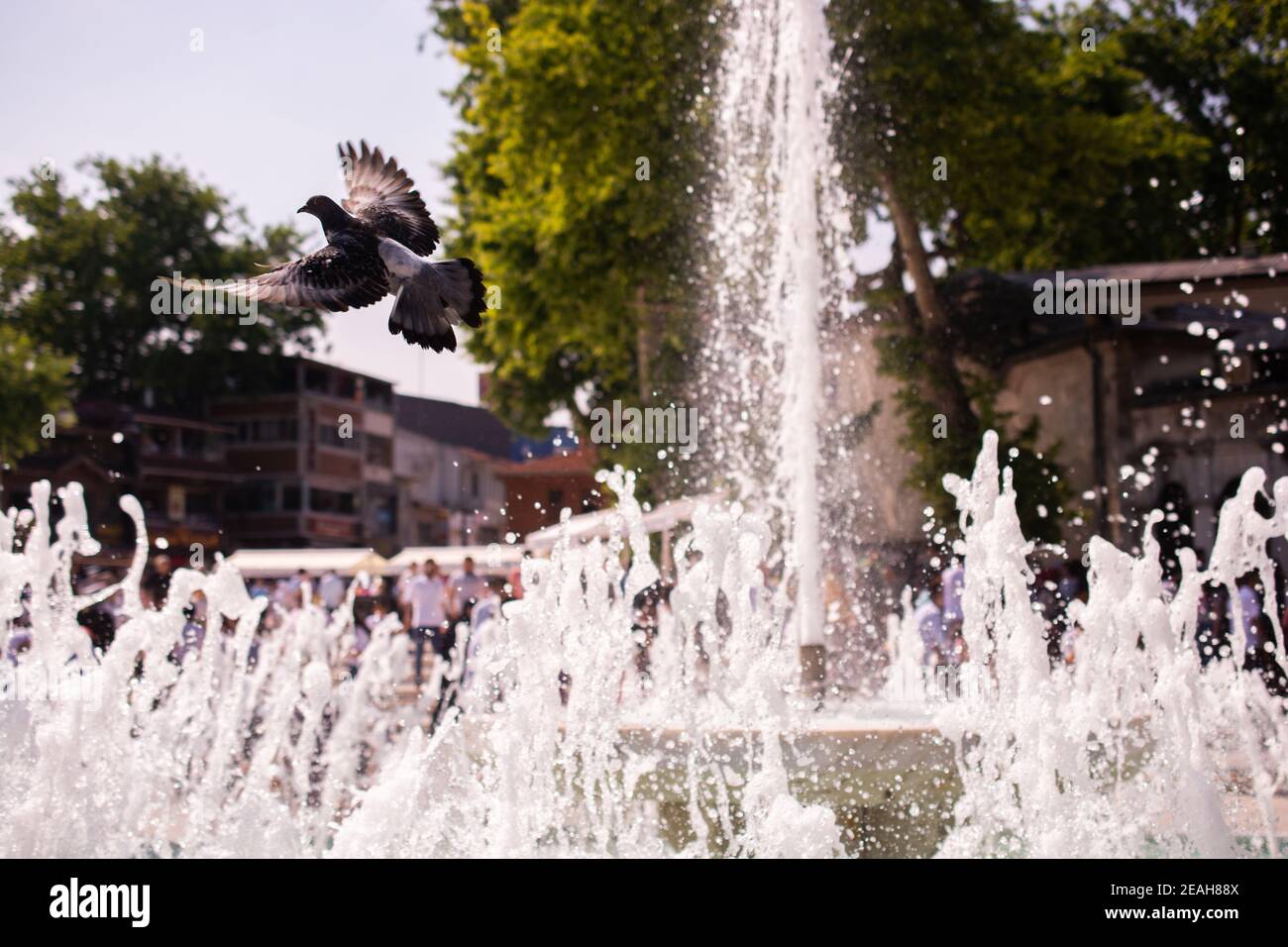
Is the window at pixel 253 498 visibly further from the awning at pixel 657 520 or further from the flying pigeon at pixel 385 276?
the flying pigeon at pixel 385 276

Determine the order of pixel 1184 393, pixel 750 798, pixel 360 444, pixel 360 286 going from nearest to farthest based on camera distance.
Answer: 1. pixel 360 286
2. pixel 750 798
3. pixel 1184 393
4. pixel 360 444

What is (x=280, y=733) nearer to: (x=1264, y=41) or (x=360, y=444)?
(x=1264, y=41)

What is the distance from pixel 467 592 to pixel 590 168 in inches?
272

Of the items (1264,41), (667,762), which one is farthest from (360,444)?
(667,762)

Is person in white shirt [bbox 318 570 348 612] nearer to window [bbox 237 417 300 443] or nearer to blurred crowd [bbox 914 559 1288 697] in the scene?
blurred crowd [bbox 914 559 1288 697]

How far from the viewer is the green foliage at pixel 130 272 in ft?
148

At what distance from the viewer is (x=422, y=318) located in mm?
4559

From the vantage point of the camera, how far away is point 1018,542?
707 centimetres

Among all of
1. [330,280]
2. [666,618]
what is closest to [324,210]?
[330,280]

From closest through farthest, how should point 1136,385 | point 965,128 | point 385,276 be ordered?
point 385,276
point 965,128
point 1136,385

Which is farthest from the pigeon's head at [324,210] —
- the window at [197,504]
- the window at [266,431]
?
the window at [266,431]

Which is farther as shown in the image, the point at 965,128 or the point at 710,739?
the point at 965,128

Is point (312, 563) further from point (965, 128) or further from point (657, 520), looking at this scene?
point (965, 128)
